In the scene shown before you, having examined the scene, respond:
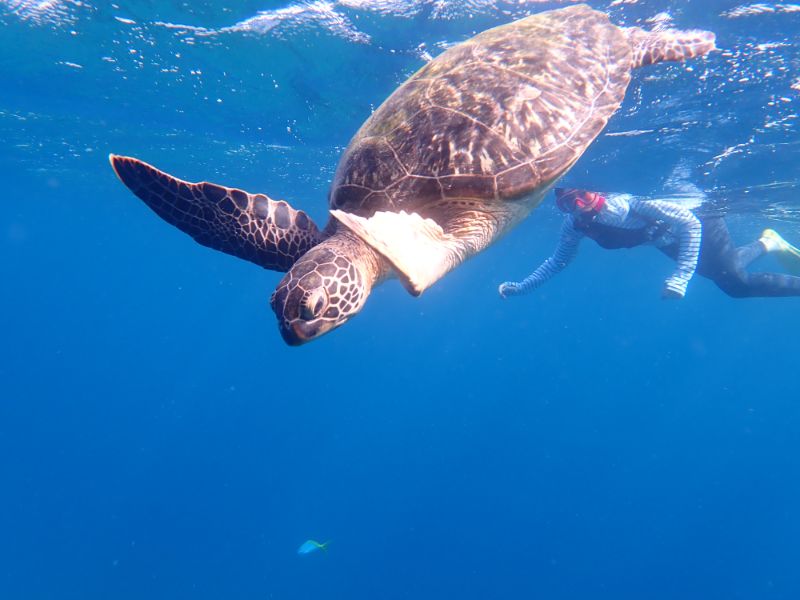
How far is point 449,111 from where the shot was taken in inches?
161

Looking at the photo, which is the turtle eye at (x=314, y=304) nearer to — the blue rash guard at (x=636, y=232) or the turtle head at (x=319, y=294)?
the turtle head at (x=319, y=294)

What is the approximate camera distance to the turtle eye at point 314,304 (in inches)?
111

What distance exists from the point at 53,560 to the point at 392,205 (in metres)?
31.3

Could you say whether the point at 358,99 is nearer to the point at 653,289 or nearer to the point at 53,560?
the point at 53,560

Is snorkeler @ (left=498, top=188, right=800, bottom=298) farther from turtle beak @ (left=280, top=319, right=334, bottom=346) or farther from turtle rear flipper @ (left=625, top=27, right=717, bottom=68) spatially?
turtle beak @ (left=280, top=319, right=334, bottom=346)

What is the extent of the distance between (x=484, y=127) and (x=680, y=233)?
5.94 metres

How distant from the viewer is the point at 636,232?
31.5 ft

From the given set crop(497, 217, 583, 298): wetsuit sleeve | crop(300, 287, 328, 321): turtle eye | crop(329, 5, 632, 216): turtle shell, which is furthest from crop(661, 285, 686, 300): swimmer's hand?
crop(300, 287, 328, 321): turtle eye

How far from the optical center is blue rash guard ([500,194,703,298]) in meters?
8.02

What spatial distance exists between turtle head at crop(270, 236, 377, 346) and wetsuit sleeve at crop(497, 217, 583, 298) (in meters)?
6.90

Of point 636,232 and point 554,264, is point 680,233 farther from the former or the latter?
point 554,264

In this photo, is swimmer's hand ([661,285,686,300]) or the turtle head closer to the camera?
the turtle head

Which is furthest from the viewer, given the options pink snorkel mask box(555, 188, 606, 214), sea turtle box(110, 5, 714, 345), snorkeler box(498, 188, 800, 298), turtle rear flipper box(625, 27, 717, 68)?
pink snorkel mask box(555, 188, 606, 214)

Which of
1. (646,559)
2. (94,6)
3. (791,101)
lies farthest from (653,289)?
(94,6)
